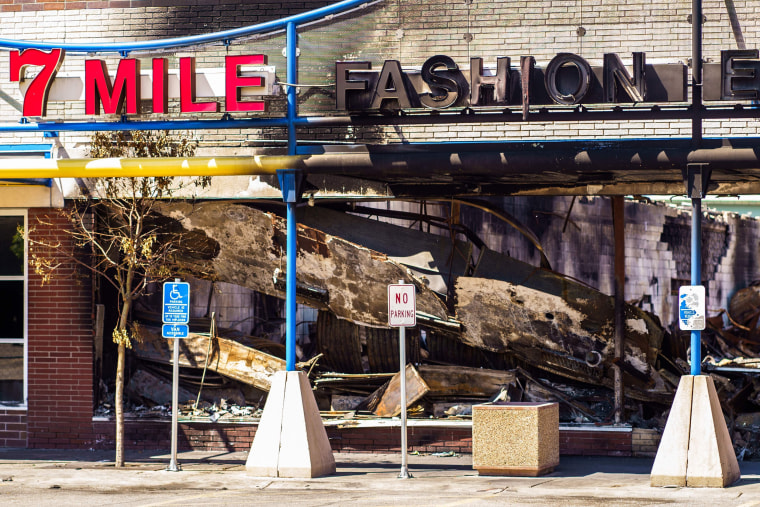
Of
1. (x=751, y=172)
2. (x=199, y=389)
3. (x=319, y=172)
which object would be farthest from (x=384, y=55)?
(x=199, y=389)

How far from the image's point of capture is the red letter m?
15.9 m

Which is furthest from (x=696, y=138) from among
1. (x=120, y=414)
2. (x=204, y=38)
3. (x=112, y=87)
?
(x=120, y=414)

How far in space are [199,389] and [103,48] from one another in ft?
18.7

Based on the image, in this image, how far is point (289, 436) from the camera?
14562 millimetres

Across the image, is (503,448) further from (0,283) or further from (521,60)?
(0,283)

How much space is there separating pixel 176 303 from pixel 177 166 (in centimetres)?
190

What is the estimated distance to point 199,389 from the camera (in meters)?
18.3

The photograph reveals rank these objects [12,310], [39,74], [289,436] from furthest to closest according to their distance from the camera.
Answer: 1. [12,310]
2. [39,74]
3. [289,436]

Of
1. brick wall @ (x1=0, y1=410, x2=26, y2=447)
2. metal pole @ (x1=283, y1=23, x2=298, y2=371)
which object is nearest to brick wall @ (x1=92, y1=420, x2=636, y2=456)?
brick wall @ (x1=0, y1=410, x2=26, y2=447)

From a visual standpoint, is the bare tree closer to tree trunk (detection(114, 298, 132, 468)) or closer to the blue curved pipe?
tree trunk (detection(114, 298, 132, 468))

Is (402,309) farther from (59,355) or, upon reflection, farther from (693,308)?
(59,355)

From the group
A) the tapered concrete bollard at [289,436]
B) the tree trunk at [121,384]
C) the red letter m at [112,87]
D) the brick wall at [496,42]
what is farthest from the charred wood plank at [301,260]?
the tapered concrete bollard at [289,436]

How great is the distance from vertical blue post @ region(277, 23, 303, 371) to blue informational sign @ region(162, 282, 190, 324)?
1424 mm

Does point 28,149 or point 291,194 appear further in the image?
point 28,149
